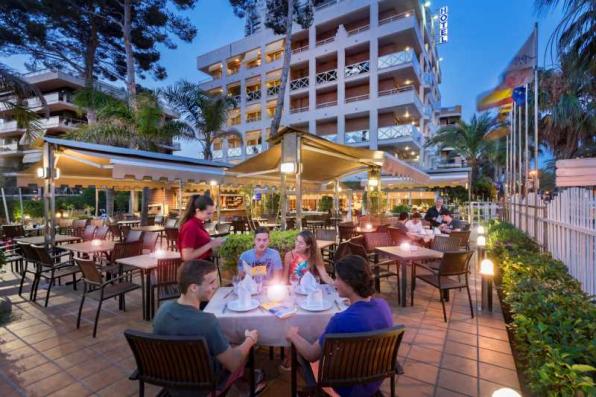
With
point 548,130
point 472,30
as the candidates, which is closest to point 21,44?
point 548,130

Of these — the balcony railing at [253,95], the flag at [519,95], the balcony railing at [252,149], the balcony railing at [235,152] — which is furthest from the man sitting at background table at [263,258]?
the balcony railing at [253,95]

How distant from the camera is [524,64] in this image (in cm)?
615

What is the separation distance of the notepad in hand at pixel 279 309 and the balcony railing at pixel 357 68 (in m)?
22.4

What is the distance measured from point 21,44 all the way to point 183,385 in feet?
77.6

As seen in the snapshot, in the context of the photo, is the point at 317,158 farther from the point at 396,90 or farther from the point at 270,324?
the point at 396,90

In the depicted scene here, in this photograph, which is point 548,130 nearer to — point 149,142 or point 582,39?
point 582,39

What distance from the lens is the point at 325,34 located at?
24.6 m

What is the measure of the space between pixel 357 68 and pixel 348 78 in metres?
0.96

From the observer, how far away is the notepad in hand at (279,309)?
222cm

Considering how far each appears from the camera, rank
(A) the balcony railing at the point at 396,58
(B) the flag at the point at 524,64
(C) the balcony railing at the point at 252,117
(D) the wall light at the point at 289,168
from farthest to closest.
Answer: (C) the balcony railing at the point at 252,117
(A) the balcony railing at the point at 396,58
(B) the flag at the point at 524,64
(D) the wall light at the point at 289,168

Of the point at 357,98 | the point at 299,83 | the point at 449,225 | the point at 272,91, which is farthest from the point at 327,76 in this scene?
the point at 449,225

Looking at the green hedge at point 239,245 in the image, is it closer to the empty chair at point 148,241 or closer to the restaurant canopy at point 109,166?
the empty chair at point 148,241

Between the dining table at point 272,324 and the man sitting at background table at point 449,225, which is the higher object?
the man sitting at background table at point 449,225

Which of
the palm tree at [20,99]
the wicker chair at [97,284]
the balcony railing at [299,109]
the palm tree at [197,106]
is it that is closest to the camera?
the wicker chair at [97,284]
